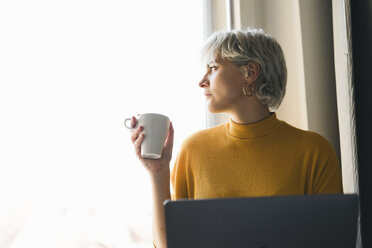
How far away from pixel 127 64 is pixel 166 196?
0.46m

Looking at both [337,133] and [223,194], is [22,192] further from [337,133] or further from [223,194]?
[337,133]

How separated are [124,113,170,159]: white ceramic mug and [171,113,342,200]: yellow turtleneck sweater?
0.65 feet

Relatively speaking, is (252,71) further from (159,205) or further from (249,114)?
(159,205)

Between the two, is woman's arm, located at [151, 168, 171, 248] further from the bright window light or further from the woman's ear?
the woman's ear

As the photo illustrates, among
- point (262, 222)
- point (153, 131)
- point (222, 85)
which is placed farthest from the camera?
point (222, 85)

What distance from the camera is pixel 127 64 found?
1318mm

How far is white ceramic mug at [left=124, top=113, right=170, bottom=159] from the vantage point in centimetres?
103

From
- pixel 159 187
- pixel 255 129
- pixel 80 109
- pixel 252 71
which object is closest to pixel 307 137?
pixel 255 129

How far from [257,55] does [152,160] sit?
437 mm

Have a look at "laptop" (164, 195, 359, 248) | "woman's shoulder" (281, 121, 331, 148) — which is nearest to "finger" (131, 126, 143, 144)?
"laptop" (164, 195, 359, 248)

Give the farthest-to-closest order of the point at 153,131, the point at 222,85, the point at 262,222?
the point at 222,85 < the point at 153,131 < the point at 262,222

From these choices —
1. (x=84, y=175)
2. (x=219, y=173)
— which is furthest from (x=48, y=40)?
(x=219, y=173)

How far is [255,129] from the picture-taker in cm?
123

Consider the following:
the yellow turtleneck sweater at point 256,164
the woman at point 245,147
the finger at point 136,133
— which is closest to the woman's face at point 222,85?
the woman at point 245,147
